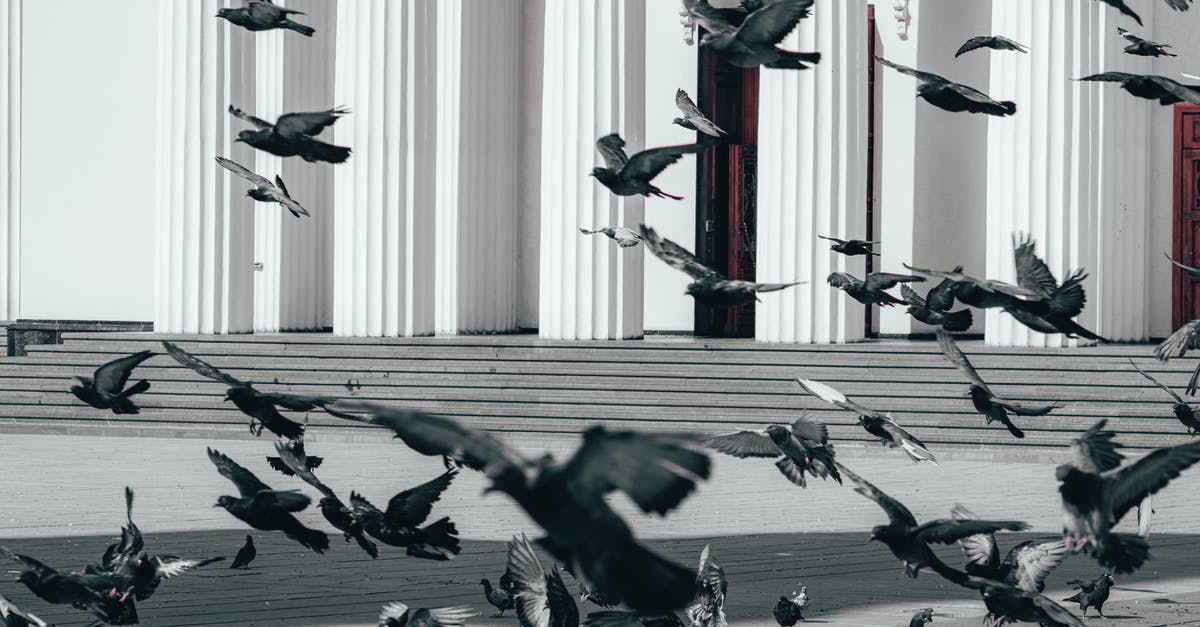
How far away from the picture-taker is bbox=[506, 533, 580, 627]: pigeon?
16.7 ft

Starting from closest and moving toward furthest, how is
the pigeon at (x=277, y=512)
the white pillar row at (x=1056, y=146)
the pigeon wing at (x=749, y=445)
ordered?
the pigeon at (x=277, y=512)
the pigeon wing at (x=749, y=445)
the white pillar row at (x=1056, y=146)

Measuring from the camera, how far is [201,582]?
856 cm

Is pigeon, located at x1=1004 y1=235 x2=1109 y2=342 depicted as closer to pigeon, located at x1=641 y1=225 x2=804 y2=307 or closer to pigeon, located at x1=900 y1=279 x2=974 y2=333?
pigeon, located at x1=900 y1=279 x2=974 y2=333

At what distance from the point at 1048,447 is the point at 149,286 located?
1385cm

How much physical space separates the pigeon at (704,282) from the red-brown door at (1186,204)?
16810 millimetres

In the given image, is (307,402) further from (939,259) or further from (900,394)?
(939,259)

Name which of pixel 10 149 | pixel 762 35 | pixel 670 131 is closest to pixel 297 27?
pixel 762 35

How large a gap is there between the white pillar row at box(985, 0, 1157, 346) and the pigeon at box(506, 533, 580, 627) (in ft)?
43.2

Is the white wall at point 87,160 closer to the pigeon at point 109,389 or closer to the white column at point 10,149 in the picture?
the white column at point 10,149

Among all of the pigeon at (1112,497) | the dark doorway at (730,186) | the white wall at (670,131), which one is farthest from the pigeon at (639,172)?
the white wall at (670,131)

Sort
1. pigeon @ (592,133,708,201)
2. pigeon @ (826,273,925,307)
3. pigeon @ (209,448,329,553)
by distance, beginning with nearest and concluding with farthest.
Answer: pigeon @ (209,448,329,553) < pigeon @ (592,133,708,201) < pigeon @ (826,273,925,307)

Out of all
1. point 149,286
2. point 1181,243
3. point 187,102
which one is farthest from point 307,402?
point 149,286

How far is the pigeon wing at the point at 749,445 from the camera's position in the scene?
5578mm

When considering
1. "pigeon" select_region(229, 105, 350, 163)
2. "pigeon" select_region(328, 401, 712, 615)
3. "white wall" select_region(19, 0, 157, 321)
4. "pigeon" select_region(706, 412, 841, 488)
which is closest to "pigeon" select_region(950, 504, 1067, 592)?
"pigeon" select_region(706, 412, 841, 488)
